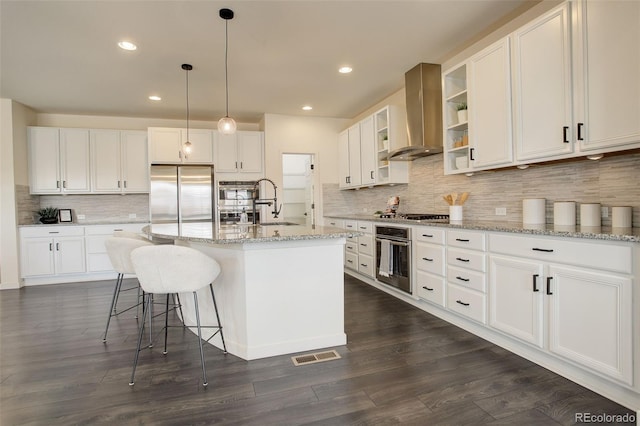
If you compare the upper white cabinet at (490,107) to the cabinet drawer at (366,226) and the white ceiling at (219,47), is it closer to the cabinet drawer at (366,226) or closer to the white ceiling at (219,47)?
the white ceiling at (219,47)

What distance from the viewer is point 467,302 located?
2846 millimetres

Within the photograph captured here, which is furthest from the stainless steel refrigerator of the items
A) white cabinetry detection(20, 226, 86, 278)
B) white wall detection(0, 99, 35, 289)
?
white wall detection(0, 99, 35, 289)

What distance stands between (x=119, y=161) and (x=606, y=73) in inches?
242

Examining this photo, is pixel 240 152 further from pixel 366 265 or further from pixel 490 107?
pixel 490 107

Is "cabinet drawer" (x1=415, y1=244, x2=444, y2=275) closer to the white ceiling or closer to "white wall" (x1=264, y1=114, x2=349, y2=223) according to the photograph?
the white ceiling

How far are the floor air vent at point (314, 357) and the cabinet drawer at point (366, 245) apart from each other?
6.80 ft

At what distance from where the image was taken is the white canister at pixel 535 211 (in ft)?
8.92

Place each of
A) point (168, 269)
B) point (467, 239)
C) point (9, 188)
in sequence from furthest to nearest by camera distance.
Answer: point (9, 188) → point (467, 239) → point (168, 269)

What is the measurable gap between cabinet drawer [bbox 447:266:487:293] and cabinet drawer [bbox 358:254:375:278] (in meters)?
1.51

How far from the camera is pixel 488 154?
2.96m

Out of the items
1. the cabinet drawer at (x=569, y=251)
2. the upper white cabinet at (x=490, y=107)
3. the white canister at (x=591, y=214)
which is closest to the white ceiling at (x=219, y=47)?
the upper white cabinet at (x=490, y=107)

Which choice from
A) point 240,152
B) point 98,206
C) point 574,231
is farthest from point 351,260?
point 98,206

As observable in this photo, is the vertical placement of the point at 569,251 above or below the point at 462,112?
below

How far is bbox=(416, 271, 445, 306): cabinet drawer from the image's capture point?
3189 millimetres
